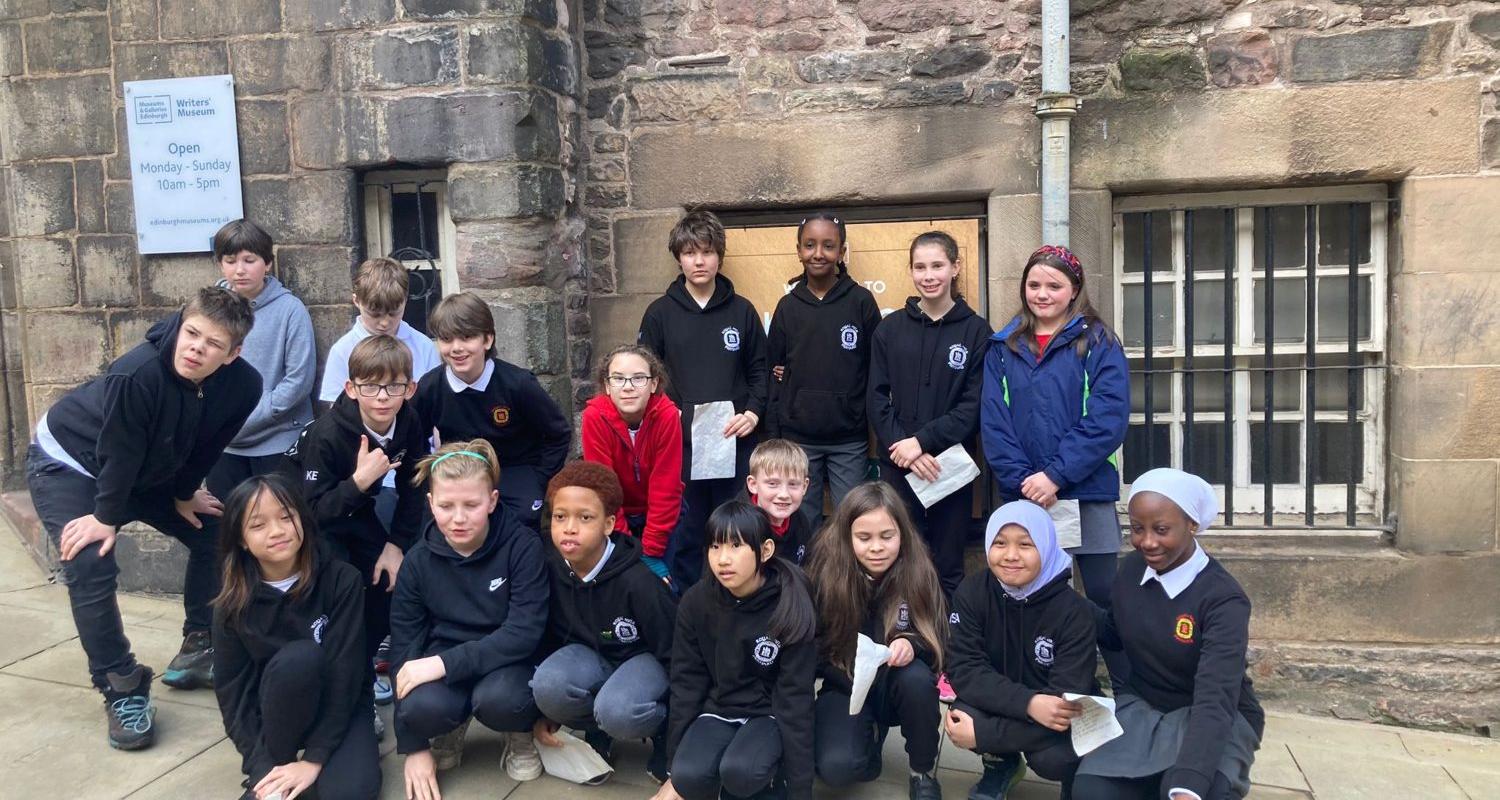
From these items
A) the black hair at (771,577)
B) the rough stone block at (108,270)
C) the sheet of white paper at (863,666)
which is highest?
the rough stone block at (108,270)

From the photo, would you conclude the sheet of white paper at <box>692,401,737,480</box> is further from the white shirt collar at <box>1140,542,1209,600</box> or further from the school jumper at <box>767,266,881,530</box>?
the white shirt collar at <box>1140,542,1209,600</box>

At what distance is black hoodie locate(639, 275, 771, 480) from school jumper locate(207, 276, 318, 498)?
1.51 meters

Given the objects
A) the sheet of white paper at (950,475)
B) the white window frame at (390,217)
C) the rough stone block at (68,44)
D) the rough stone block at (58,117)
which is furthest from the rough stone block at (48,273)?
the sheet of white paper at (950,475)

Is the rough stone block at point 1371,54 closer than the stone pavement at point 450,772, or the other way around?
the stone pavement at point 450,772

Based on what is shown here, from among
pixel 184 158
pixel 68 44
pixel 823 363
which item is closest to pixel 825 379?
pixel 823 363

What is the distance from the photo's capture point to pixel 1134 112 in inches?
187

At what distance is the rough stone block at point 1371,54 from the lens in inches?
179

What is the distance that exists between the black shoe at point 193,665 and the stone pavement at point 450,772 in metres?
0.05

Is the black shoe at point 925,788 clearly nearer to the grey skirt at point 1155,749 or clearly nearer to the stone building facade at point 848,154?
the grey skirt at point 1155,749

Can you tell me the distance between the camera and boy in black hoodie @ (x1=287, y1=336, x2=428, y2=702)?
393 centimetres

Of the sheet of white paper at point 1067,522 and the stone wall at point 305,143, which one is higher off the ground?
the stone wall at point 305,143

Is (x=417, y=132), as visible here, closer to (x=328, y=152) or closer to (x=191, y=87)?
(x=328, y=152)

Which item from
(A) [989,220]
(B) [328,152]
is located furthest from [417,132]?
(A) [989,220]

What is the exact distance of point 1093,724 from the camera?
3312 millimetres
